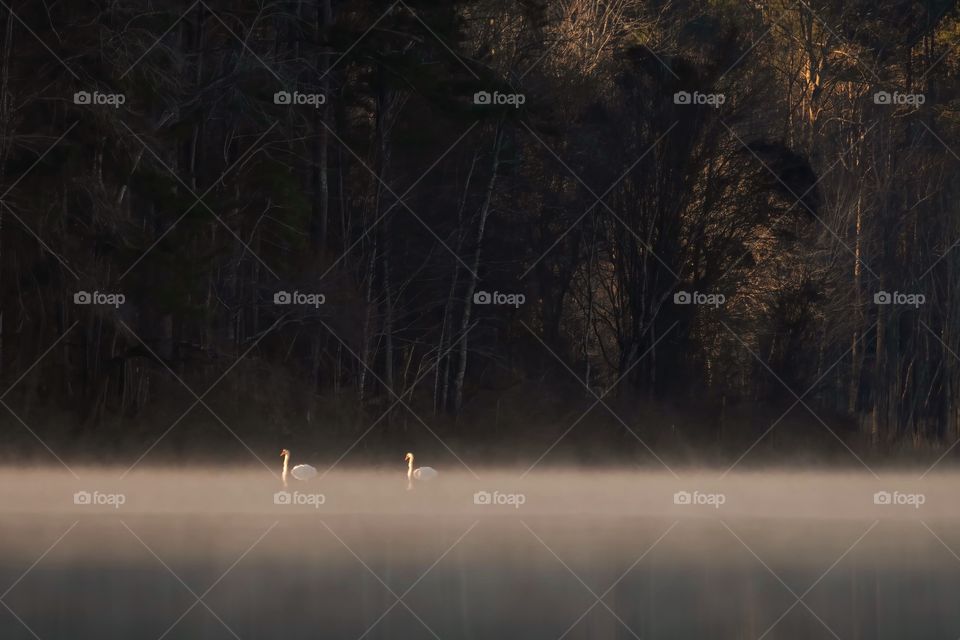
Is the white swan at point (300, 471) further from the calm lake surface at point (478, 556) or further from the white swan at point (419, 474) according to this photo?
the white swan at point (419, 474)

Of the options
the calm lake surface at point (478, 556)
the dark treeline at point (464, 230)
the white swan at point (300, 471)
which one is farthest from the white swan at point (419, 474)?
the dark treeline at point (464, 230)

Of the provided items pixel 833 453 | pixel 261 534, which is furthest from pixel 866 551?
pixel 833 453

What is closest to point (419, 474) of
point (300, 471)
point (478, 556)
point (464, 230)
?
point (300, 471)

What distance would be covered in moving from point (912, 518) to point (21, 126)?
16067mm

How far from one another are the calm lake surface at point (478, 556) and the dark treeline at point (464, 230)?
6.42 feet

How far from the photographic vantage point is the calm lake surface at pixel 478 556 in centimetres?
1778

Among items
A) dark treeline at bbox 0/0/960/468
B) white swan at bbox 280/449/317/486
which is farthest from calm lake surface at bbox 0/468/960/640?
dark treeline at bbox 0/0/960/468

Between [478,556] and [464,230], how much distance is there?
45.9ft

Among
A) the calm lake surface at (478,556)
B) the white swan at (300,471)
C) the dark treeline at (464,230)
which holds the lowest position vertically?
the calm lake surface at (478,556)

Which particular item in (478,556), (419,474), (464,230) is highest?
(464,230)

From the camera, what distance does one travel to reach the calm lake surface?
700 inches

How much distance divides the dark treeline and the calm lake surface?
1.96 m

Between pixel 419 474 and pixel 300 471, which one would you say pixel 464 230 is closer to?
pixel 419 474

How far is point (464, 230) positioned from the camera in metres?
35.6
